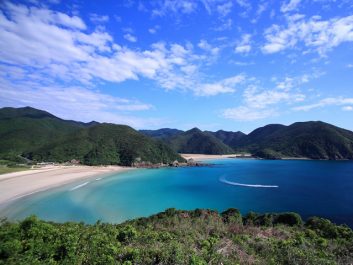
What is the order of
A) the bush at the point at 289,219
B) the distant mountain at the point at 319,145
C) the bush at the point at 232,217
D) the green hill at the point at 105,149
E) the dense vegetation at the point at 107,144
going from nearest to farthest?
the bush at the point at 232,217
the bush at the point at 289,219
the green hill at the point at 105,149
the dense vegetation at the point at 107,144
the distant mountain at the point at 319,145

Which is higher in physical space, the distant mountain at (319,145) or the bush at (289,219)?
the distant mountain at (319,145)

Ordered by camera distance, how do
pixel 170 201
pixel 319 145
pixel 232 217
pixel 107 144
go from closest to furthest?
pixel 232 217 < pixel 170 201 < pixel 107 144 < pixel 319 145

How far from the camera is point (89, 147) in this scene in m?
119

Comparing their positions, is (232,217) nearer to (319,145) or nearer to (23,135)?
(23,135)

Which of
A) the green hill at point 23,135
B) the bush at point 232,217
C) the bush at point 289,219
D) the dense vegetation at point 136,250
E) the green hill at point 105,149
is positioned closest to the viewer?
the dense vegetation at point 136,250

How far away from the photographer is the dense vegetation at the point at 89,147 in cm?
11110

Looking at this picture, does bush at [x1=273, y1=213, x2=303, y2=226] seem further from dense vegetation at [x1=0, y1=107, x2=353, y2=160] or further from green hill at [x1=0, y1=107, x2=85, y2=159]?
green hill at [x1=0, y1=107, x2=85, y2=159]

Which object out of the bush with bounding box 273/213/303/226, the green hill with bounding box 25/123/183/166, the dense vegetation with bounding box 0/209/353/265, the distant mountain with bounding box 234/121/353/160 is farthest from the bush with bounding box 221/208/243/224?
the distant mountain with bounding box 234/121/353/160

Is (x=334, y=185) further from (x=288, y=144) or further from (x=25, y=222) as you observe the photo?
(x=288, y=144)

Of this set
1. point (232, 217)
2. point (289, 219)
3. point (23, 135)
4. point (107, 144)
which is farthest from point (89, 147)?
point (289, 219)

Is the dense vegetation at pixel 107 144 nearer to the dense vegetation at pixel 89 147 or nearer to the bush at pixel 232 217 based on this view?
the dense vegetation at pixel 89 147

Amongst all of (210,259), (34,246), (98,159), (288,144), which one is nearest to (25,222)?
(34,246)

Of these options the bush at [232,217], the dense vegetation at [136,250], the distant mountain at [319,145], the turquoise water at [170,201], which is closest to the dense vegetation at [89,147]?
the turquoise water at [170,201]

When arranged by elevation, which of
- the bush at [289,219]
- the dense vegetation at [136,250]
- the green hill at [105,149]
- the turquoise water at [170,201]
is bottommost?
the turquoise water at [170,201]
